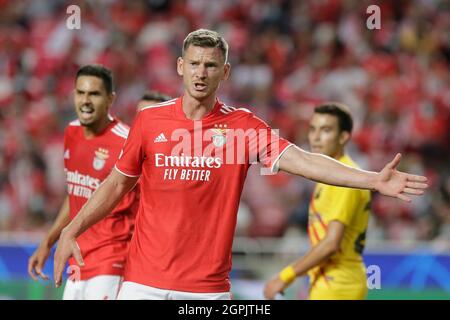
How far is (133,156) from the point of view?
5.30 meters

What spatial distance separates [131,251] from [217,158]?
2.51 ft

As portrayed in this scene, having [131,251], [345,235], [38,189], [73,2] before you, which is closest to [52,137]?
[38,189]

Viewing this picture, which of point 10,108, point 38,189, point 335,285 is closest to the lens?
point 335,285

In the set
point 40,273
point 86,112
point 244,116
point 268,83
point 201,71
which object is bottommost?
point 40,273

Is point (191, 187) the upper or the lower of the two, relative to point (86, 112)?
lower

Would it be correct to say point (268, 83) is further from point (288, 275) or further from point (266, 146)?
point (266, 146)

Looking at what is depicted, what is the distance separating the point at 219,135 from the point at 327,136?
2135 mm

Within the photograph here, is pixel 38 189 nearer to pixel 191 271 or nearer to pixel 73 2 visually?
pixel 73 2

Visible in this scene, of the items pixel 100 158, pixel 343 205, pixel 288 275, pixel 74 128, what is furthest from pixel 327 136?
pixel 74 128

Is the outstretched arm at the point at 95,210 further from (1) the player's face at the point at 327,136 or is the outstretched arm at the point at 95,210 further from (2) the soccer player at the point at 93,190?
(1) the player's face at the point at 327,136

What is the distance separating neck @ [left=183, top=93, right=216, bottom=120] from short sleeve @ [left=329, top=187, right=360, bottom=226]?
1.91m

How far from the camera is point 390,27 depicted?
14.9 meters

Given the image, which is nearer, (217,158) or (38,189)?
(217,158)

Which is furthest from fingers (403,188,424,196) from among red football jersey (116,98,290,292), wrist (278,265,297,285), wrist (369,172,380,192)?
wrist (278,265,297,285)
